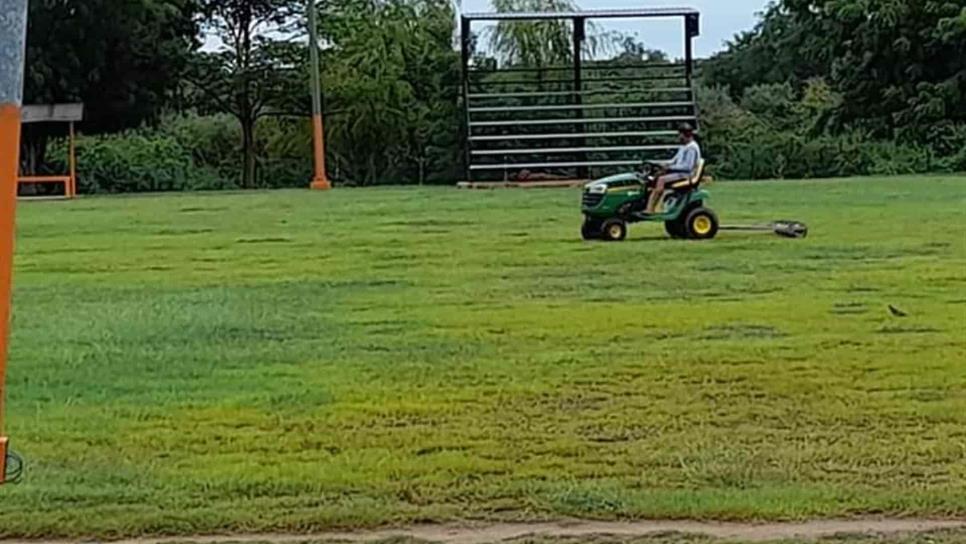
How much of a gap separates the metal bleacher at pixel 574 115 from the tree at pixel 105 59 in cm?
680

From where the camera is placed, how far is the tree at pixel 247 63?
126 feet

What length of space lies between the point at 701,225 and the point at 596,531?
39.2ft

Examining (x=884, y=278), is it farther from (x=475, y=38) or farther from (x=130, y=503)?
(x=475, y=38)

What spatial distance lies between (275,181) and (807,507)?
1402 inches

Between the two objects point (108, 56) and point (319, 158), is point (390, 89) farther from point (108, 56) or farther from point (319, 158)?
point (108, 56)

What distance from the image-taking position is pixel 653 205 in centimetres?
1692

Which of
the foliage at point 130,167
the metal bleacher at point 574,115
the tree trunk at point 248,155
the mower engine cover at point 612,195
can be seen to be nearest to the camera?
the mower engine cover at point 612,195

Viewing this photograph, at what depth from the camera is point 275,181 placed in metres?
40.3

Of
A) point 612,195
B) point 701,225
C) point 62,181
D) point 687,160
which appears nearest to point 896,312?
point 701,225

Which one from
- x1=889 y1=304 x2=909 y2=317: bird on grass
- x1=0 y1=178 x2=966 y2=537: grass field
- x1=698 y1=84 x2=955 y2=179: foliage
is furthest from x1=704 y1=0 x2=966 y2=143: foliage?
x1=889 y1=304 x2=909 y2=317: bird on grass

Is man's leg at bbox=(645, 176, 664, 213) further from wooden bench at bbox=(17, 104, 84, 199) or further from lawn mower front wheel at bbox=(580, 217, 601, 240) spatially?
wooden bench at bbox=(17, 104, 84, 199)

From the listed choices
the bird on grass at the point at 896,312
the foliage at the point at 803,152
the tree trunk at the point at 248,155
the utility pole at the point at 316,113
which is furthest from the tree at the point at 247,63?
the bird on grass at the point at 896,312

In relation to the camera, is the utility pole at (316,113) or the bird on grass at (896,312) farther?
the utility pole at (316,113)

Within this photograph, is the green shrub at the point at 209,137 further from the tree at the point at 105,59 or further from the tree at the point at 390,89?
the tree at the point at 105,59
